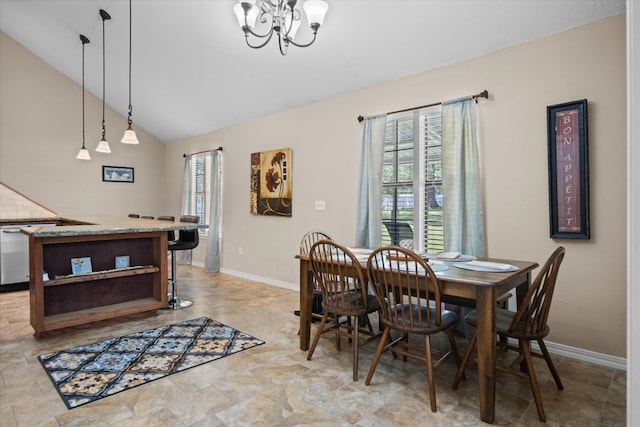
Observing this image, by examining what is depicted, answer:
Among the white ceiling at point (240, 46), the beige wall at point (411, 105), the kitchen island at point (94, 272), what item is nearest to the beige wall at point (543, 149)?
the beige wall at point (411, 105)

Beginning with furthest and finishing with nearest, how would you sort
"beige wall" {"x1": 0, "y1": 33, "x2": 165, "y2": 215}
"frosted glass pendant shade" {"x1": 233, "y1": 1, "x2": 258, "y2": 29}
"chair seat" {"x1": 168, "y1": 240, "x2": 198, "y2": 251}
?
"beige wall" {"x1": 0, "y1": 33, "x2": 165, "y2": 215} → "chair seat" {"x1": 168, "y1": 240, "x2": 198, "y2": 251} → "frosted glass pendant shade" {"x1": 233, "y1": 1, "x2": 258, "y2": 29}

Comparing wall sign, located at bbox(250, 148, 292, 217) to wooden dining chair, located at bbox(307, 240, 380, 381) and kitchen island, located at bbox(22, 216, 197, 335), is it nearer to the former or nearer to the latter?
kitchen island, located at bbox(22, 216, 197, 335)

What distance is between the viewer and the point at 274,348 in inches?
112

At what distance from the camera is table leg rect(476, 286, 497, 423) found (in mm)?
1886

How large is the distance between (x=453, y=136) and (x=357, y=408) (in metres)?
2.42

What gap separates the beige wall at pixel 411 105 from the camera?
8.52ft

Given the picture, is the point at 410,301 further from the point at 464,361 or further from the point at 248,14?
the point at 248,14

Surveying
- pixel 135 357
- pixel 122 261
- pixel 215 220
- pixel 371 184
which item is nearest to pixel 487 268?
pixel 371 184

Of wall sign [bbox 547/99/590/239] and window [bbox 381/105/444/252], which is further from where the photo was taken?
window [bbox 381/105/444/252]

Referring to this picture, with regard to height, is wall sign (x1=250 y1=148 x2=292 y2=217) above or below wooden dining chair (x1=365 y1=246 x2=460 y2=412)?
above

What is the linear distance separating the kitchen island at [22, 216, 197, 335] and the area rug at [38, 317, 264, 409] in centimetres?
48

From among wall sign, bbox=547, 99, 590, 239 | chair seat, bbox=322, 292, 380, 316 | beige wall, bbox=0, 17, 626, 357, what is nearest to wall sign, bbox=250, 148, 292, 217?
beige wall, bbox=0, 17, 626, 357

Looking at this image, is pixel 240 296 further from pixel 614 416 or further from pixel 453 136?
pixel 614 416

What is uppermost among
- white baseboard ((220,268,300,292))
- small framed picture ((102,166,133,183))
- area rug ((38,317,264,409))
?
small framed picture ((102,166,133,183))
